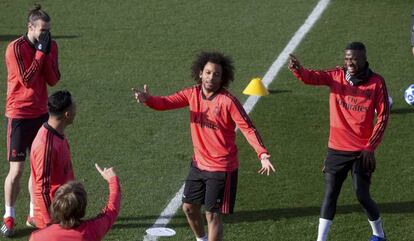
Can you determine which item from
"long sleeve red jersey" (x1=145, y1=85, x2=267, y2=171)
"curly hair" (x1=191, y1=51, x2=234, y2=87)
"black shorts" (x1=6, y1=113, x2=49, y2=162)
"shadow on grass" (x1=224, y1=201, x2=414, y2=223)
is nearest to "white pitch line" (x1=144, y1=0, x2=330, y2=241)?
"shadow on grass" (x1=224, y1=201, x2=414, y2=223)

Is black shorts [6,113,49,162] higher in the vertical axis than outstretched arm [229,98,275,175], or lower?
lower

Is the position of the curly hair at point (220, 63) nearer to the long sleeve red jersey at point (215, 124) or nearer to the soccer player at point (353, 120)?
the long sleeve red jersey at point (215, 124)

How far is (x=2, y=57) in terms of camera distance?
51.3 feet

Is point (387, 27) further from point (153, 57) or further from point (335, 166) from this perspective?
point (335, 166)

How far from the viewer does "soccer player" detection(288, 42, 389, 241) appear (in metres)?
9.05

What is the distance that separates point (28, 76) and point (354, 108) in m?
3.25

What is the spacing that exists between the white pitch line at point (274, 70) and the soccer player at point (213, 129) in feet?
3.37

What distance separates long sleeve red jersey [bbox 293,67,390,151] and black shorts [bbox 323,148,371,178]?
5 cm

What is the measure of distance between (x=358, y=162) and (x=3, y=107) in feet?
19.8

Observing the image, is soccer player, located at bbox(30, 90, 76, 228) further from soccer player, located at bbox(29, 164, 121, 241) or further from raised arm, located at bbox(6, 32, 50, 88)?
raised arm, located at bbox(6, 32, 50, 88)

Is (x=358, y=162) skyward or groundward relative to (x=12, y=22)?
groundward

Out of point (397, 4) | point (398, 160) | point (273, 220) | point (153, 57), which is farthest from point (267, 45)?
point (273, 220)

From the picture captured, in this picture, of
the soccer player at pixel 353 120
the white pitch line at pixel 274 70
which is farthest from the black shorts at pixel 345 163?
the white pitch line at pixel 274 70

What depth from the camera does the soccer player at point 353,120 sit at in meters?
9.05
